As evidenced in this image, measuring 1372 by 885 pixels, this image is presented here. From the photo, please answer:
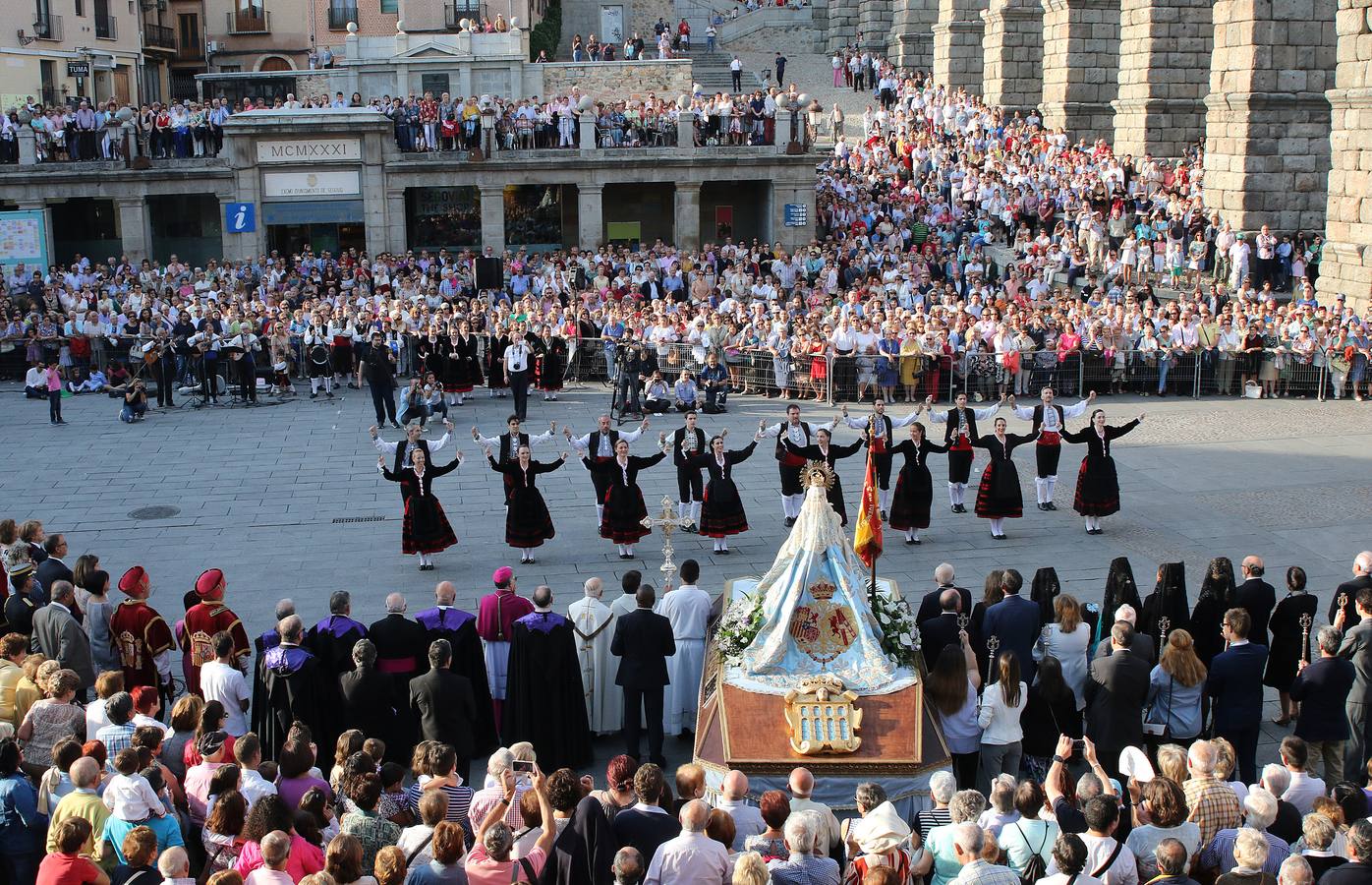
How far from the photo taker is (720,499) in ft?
52.7

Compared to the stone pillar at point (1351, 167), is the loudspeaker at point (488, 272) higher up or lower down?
lower down

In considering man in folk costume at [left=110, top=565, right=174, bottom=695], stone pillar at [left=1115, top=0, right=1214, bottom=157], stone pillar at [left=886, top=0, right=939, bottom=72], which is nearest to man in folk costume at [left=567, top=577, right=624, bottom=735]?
man in folk costume at [left=110, top=565, right=174, bottom=695]

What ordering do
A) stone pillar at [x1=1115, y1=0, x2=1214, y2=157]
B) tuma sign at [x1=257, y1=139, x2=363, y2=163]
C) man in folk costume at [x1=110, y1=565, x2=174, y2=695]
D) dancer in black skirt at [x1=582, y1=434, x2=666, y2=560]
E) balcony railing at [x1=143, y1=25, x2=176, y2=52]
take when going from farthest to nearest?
balcony railing at [x1=143, y1=25, x2=176, y2=52] → stone pillar at [x1=1115, y1=0, x2=1214, y2=157] → tuma sign at [x1=257, y1=139, x2=363, y2=163] → dancer in black skirt at [x1=582, y1=434, x2=666, y2=560] → man in folk costume at [x1=110, y1=565, x2=174, y2=695]

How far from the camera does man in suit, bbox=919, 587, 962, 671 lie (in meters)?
10.5

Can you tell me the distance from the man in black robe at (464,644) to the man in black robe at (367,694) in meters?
0.81

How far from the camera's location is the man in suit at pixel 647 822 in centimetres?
722

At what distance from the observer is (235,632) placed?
10852mm

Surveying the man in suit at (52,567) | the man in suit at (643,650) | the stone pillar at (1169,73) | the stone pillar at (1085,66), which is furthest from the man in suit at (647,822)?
the stone pillar at (1085,66)

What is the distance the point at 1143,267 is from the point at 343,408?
15.9 m

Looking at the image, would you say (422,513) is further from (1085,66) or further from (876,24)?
(876,24)

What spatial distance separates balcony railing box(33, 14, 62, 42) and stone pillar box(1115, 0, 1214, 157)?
31115 mm

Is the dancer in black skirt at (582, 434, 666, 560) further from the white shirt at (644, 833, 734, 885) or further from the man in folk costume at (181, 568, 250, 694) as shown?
the white shirt at (644, 833, 734, 885)

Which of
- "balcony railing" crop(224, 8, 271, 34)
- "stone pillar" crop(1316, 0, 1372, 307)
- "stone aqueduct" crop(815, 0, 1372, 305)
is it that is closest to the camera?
"stone pillar" crop(1316, 0, 1372, 307)

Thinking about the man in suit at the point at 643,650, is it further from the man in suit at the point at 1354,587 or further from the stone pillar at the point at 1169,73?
the stone pillar at the point at 1169,73
